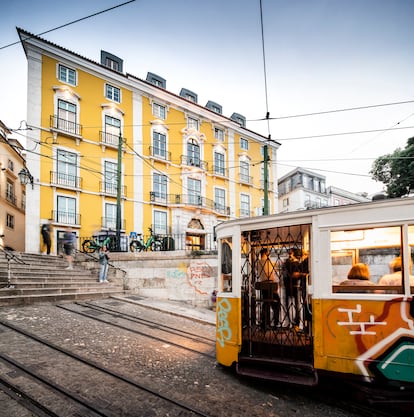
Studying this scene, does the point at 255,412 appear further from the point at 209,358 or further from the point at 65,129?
the point at 65,129

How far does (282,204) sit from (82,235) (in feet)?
105

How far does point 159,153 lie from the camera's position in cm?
2414

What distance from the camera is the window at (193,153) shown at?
26047 mm

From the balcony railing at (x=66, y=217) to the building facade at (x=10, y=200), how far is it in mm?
6127

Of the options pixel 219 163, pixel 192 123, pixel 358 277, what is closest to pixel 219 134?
pixel 219 163

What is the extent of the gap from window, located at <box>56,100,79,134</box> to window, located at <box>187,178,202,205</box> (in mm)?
9771

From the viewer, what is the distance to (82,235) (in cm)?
1966

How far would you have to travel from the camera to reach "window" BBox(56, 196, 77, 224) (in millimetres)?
19097

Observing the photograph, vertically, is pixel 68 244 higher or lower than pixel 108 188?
lower

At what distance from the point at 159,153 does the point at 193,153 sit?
3507 mm

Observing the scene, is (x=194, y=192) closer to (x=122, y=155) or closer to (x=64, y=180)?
(x=122, y=155)

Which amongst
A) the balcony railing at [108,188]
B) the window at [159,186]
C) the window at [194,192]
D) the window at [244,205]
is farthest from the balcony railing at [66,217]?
the window at [244,205]

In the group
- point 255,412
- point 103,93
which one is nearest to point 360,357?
point 255,412

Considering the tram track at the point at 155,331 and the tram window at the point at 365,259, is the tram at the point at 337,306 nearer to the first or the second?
the tram window at the point at 365,259
